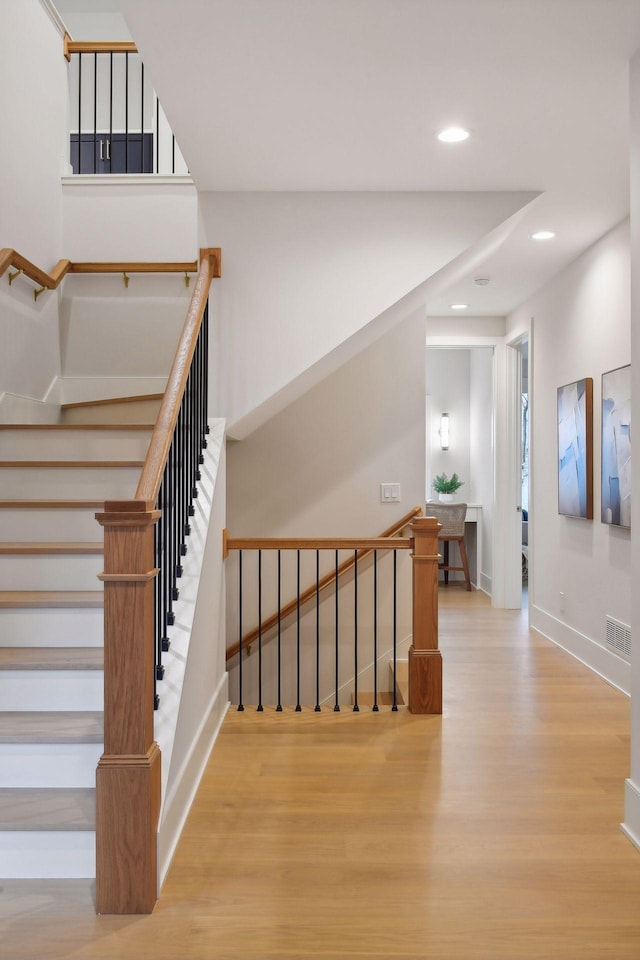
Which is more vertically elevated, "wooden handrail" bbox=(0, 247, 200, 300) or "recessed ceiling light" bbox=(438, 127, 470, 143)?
"recessed ceiling light" bbox=(438, 127, 470, 143)

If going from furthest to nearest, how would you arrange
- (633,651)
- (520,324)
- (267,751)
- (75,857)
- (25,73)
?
(520,324) → (25,73) → (267,751) → (633,651) → (75,857)

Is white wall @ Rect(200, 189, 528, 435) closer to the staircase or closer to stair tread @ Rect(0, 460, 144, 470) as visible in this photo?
stair tread @ Rect(0, 460, 144, 470)

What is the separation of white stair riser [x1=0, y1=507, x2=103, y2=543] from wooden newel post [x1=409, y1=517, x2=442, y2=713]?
157 centimetres

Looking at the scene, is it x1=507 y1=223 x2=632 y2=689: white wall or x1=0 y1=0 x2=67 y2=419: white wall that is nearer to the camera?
x1=0 y1=0 x2=67 y2=419: white wall

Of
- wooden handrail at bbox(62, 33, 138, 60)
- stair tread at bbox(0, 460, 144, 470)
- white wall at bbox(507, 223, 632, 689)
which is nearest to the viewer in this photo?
stair tread at bbox(0, 460, 144, 470)

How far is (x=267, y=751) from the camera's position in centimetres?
325

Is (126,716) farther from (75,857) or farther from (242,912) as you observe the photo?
(242,912)

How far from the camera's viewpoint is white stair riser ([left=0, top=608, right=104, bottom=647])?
2838 millimetres

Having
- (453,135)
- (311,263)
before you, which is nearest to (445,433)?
(311,263)

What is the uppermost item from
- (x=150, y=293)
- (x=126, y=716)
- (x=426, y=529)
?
(x=150, y=293)

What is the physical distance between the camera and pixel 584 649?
4742 mm

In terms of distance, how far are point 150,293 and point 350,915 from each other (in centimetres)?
385

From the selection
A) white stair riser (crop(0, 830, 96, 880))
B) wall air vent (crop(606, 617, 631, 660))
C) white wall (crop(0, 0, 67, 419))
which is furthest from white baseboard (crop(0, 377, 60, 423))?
wall air vent (crop(606, 617, 631, 660))

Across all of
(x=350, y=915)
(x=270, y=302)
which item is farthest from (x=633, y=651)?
(x=270, y=302)
